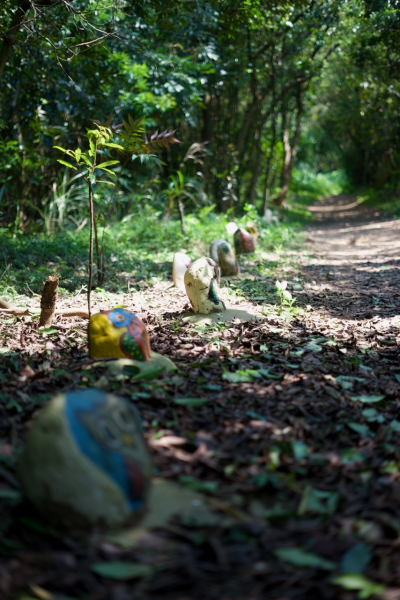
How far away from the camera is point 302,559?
1.72 meters

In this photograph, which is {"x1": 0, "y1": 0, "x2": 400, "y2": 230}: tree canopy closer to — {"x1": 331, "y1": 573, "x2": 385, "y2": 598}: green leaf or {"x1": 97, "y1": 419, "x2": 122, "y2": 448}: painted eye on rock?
{"x1": 97, "y1": 419, "x2": 122, "y2": 448}: painted eye on rock

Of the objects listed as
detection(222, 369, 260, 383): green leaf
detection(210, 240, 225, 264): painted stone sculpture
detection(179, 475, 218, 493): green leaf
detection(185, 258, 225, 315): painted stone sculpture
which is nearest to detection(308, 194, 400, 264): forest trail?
detection(210, 240, 225, 264): painted stone sculpture

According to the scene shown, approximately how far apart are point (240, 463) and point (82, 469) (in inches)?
32.0

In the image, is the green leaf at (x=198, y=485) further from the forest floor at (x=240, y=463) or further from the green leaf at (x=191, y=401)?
the green leaf at (x=191, y=401)

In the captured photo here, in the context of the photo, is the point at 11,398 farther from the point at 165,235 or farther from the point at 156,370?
the point at 165,235

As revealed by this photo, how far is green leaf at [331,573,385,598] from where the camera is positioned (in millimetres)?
1586

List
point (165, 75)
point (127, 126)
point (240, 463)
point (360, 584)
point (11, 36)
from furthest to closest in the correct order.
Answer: point (165, 75) < point (11, 36) < point (127, 126) < point (240, 463) < point (360, 584)

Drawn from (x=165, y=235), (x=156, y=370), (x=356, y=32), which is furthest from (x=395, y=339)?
(x=356, y=32)

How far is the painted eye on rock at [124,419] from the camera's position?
1988 millimetres

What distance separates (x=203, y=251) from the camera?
26.9ft

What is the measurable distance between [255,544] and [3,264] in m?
5.41

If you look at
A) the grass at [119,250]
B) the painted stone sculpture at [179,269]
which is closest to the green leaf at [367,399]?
the painted stone sculpture at [179,269]

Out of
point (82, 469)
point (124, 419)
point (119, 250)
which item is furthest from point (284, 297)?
point (82, 469)

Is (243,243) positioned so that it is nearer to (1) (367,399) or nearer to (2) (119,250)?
(2) (119,250)
